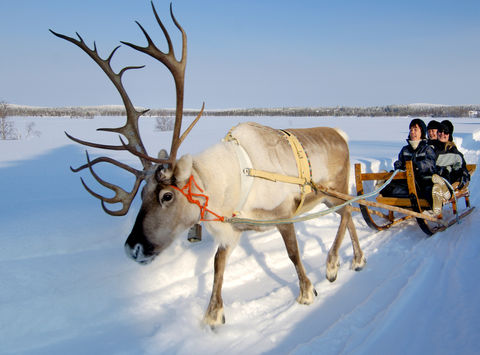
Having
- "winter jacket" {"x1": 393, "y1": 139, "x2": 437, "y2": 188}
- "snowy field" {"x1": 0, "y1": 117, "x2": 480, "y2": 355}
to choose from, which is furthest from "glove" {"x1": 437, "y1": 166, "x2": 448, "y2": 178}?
"snowy field" {"x1": 0, "y1": 117, "x2": 480, "y2": 355}

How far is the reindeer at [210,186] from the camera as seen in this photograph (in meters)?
2.64

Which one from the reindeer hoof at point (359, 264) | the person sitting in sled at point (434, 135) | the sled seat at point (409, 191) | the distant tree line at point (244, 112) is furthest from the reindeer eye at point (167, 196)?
the distant tree line at point (244, 112)

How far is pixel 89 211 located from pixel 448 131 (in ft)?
20.6

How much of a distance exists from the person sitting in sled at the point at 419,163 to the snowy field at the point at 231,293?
0.60 metres

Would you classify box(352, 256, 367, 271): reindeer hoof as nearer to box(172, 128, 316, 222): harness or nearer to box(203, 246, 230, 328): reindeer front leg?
box(172, 128, 316, 222): harness

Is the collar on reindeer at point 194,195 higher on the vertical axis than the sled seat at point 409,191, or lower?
higher

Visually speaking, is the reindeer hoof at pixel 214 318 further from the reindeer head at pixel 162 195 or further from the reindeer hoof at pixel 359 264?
the reindeer hoof at pixel 359 264

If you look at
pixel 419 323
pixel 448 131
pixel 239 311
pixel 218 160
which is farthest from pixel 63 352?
pixel 448 131

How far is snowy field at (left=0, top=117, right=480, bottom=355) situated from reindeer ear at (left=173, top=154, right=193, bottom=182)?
4.24 ft

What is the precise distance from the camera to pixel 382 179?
5.47 metres

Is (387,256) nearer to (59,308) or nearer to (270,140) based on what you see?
(270,140)

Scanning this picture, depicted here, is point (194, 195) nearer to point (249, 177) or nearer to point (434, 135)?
point (249, 177)

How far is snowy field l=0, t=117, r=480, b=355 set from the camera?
2.62m

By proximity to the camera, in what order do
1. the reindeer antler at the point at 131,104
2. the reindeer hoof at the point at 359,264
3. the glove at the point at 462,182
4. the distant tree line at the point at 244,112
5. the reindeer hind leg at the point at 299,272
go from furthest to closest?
1. the distant tree line at the point at 244,112
2. the glove at the point at 462,182
3. the reindeer hoof at the point at 359,264
4. the reindeer hind leg at the point at 299,272
5. the reindeer antler at the point at 131,104
